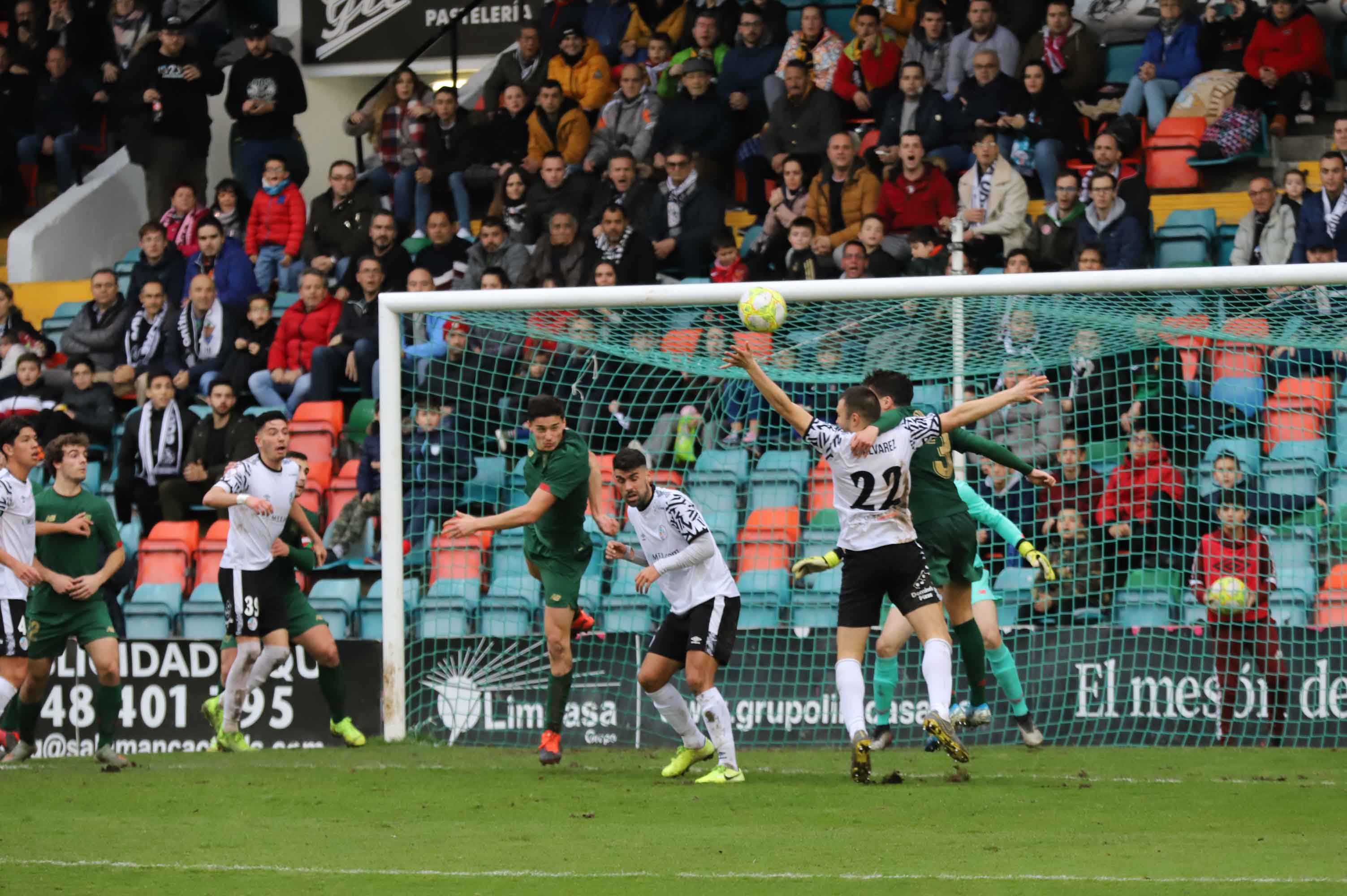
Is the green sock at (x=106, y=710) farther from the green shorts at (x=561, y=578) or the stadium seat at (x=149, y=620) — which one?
the stadium seat at (x=149, y=620)

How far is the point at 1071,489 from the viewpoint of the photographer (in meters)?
11.4

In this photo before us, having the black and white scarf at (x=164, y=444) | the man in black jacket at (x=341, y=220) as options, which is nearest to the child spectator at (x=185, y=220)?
the man in black jacket at (x=341, y=220)

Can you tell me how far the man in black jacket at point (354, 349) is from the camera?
14383 millimetres

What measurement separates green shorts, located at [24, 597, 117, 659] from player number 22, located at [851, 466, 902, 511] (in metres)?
4.51

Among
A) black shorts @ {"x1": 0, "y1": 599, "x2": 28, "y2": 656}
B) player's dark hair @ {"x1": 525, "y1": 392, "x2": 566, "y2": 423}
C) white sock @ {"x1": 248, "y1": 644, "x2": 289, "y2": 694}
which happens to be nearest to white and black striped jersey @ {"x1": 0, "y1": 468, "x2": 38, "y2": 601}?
black shorts @ {"x1": 0, "y1": 599, "x2": 28, "y2": 656}

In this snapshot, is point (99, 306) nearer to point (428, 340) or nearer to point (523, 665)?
point (428, 340)

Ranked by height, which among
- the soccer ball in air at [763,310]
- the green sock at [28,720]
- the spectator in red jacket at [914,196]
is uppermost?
the spectator in red jacket at [914,196]

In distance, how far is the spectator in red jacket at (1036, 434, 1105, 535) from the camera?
11.1m

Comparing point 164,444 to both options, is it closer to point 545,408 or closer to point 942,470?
point 545,408

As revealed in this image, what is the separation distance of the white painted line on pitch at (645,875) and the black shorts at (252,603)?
3.74 metres

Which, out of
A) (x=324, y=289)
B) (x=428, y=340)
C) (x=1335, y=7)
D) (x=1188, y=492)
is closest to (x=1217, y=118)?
(x=1335, y=7)

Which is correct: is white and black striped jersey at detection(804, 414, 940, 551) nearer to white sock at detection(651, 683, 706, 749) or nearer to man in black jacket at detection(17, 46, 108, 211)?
white sock at detection(651, 683, 706, 749)

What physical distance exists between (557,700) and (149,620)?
512 centimetres

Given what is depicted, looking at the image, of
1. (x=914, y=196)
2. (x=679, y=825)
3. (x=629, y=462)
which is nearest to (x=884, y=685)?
(x=629, y=462)
